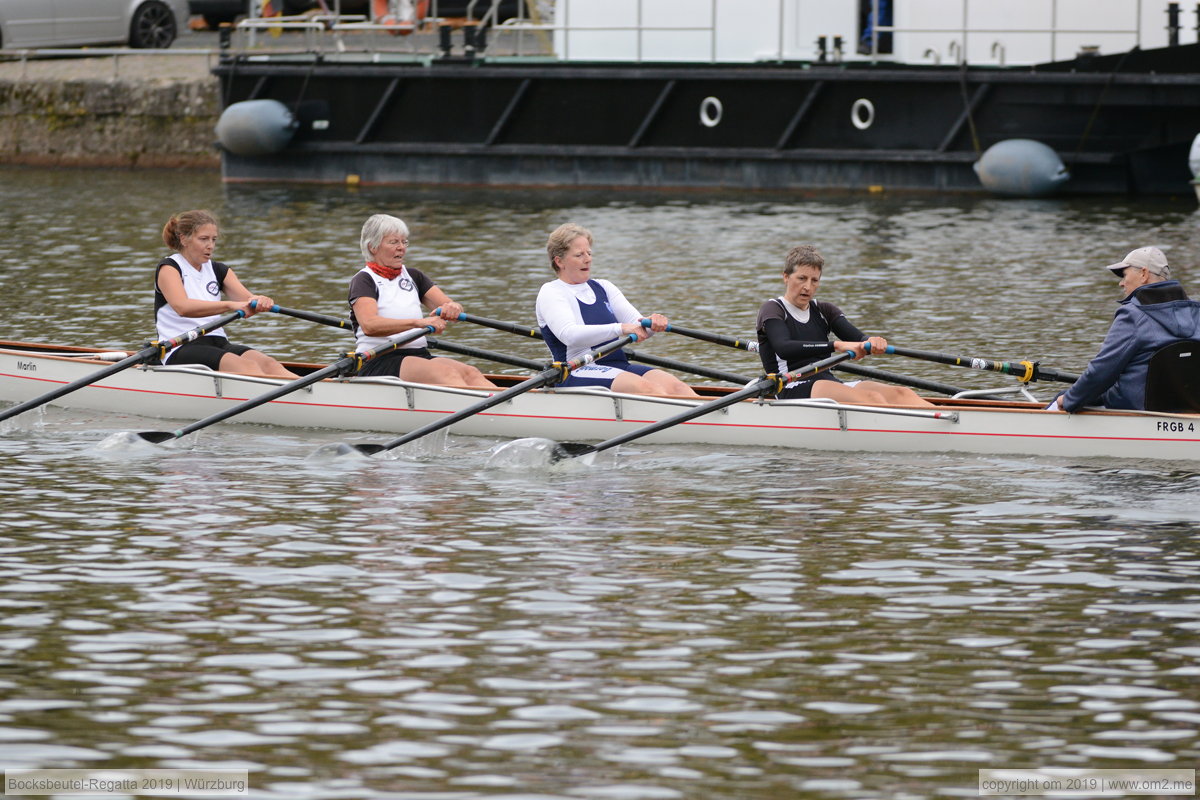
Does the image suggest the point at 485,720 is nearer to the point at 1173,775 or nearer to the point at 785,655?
the point at 785,655

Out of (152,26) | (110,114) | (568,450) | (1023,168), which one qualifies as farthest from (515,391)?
(152,26)

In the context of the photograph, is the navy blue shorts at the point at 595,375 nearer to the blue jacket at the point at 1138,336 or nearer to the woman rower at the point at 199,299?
the woman rower at the point at 199,299

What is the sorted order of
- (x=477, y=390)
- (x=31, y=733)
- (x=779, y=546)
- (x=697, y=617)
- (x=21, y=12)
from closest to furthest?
(x=31, y=733)
(x=697, y=617)
(x=779, y=546)
(x=477, y=390)
(x=21, y=12)

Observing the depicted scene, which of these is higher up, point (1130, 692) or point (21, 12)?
point (21, 12)

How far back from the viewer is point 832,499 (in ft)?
35.7

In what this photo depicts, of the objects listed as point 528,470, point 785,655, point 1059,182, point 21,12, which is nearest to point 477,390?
point 528,470

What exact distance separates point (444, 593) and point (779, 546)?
1.86m

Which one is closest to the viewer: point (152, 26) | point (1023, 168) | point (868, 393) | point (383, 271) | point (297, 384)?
point (868, 393)

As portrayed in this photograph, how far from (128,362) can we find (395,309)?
1.98 m

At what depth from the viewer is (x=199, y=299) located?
13.5 meters

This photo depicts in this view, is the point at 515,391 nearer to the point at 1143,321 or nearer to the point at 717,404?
the point at 717,404

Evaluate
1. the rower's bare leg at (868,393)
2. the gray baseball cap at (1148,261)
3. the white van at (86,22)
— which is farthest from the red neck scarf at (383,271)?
the white van at (86,22)

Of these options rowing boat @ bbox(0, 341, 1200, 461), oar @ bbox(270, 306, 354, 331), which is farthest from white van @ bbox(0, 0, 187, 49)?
oar @ bbox(270, 306, 354, 331)

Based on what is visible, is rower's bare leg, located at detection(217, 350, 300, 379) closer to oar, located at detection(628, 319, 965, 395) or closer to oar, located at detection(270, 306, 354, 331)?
oar, located at detection(270, 306, 354, 331)
